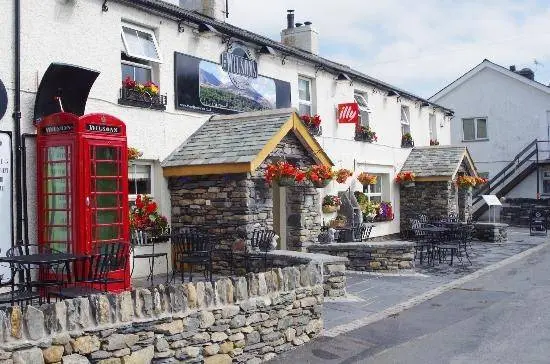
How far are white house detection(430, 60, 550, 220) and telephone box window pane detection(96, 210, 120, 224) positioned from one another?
24.7 m

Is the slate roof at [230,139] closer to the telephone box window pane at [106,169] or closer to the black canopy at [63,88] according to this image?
the telephone box window pane at [106,169]

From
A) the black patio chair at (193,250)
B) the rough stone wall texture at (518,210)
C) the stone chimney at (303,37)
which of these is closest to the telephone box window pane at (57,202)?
the black patio chair at (193,250)

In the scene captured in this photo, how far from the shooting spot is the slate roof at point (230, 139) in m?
11.6

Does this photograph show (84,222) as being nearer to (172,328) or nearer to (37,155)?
(37,155)

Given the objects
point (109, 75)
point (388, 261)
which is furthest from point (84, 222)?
point (388, 261)

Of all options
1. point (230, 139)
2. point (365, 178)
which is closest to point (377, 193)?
point (365, 178)

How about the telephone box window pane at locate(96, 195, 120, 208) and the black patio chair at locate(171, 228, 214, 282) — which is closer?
the telephone box window pane at locate(96, 195, 120, 208)

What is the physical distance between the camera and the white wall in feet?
102

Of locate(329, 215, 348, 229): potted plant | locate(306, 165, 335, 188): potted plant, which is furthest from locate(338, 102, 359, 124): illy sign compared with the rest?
locate(306, 165, 335, 188): potted plant

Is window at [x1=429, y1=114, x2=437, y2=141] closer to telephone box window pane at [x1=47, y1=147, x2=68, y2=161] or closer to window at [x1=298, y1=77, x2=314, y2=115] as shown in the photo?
window at [x1=298, y1=77, x2=314, y2=115]

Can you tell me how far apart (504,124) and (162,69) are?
24.6 m

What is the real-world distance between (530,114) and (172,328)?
29474 mm

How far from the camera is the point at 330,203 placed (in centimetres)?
1645

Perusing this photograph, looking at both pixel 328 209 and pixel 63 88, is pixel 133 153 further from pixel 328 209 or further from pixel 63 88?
pixel 328 209
